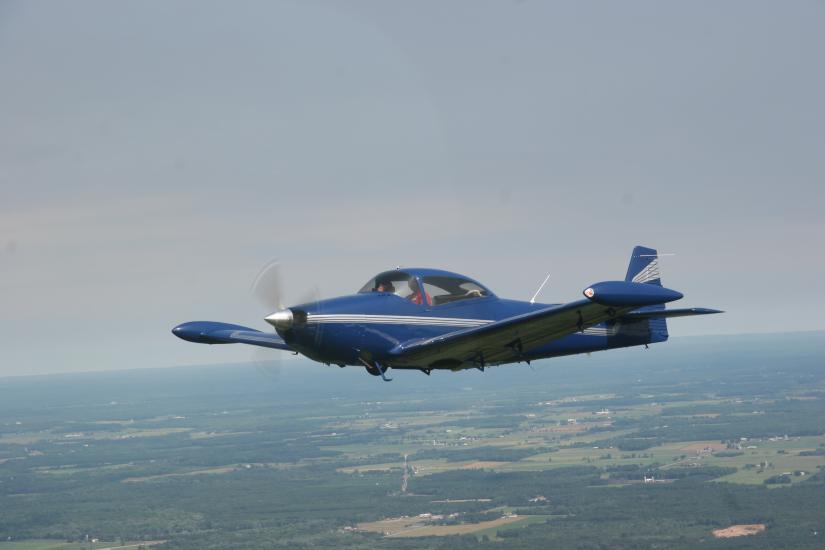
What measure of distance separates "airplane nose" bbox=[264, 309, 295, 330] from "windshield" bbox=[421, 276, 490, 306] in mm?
3626

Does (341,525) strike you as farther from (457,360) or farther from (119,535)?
(457,360)

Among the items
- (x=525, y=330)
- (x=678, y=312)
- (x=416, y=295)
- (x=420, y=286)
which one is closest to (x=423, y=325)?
(x=416, y=295)

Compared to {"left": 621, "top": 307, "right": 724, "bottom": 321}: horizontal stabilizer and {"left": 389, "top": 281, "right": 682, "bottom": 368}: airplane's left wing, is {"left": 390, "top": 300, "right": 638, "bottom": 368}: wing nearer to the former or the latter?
{"left": 389, "top": 281, "right": 682, "bottom": 368}: airplane's left wing

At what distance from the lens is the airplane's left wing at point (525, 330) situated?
1886cm

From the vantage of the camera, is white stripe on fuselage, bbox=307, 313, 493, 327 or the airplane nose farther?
white stripe on fuselage, bbox=307, 313, 493, 327

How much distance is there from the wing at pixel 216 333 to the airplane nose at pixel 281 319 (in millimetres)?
4247

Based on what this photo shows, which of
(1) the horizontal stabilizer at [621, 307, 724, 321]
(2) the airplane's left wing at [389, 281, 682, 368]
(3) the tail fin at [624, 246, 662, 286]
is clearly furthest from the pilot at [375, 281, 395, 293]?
(3) the tail fin at [624, 246, 662, 286]

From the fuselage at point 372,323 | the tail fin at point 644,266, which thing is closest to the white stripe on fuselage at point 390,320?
the fuselage at point 372,323

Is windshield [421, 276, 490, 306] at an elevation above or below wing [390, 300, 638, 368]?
above

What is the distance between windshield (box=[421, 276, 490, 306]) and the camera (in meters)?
24.7

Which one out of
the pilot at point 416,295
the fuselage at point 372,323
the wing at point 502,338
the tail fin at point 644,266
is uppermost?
the tail fin at point 644,266

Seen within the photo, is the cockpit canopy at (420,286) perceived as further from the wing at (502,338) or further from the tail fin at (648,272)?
the tail fin at (648,272)

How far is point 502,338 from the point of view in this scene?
898 inches

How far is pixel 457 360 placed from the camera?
79.8 feet
